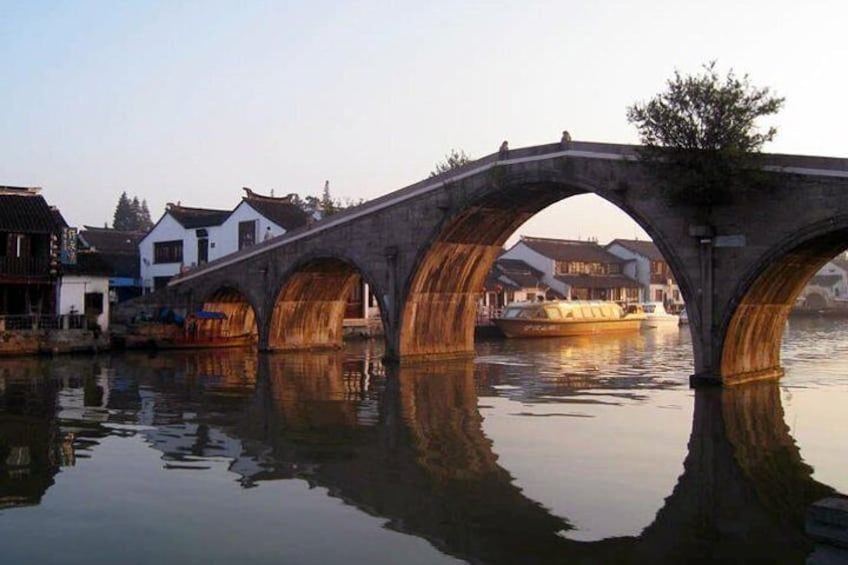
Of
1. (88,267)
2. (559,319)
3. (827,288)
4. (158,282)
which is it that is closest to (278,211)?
(158,282)

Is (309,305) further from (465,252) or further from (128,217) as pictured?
(128,217)

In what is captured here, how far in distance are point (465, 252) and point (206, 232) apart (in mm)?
22604

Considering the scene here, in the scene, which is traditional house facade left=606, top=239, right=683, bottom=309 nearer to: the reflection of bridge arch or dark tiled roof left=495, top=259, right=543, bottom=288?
dark tiled roof left=495, top=259, right=543, bottom=288

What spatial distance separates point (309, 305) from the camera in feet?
131

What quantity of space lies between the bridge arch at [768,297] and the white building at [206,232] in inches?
1097

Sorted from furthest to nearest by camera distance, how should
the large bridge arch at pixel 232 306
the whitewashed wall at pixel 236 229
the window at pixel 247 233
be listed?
1. the window at pixel 247 233
2. the whitewashed wall at pixel 236 229
3. the large bridge arch at pixel 232 306

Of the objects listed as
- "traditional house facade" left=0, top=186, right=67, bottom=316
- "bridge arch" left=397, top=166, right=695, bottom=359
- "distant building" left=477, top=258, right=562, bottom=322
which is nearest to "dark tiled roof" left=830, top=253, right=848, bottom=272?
"distant building" left=477, top=258, right=562, bottom=322

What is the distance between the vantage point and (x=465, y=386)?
84.9 feet

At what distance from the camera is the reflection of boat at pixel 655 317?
211 ft

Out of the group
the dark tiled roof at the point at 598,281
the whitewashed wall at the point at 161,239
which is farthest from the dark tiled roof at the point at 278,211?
the dark tiled roof at the point at 598,281

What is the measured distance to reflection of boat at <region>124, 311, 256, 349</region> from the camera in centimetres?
3922

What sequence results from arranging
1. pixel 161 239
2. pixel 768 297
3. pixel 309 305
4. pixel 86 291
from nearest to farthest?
1. pixel 768 297
2. pixel 86 291
3. pixel 309 305
4. pixel 161 239

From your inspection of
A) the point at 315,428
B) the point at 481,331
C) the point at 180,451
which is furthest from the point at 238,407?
the point at 481,331

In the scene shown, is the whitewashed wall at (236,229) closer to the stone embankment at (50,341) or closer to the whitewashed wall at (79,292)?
the whitewashed wall at (79,292)
